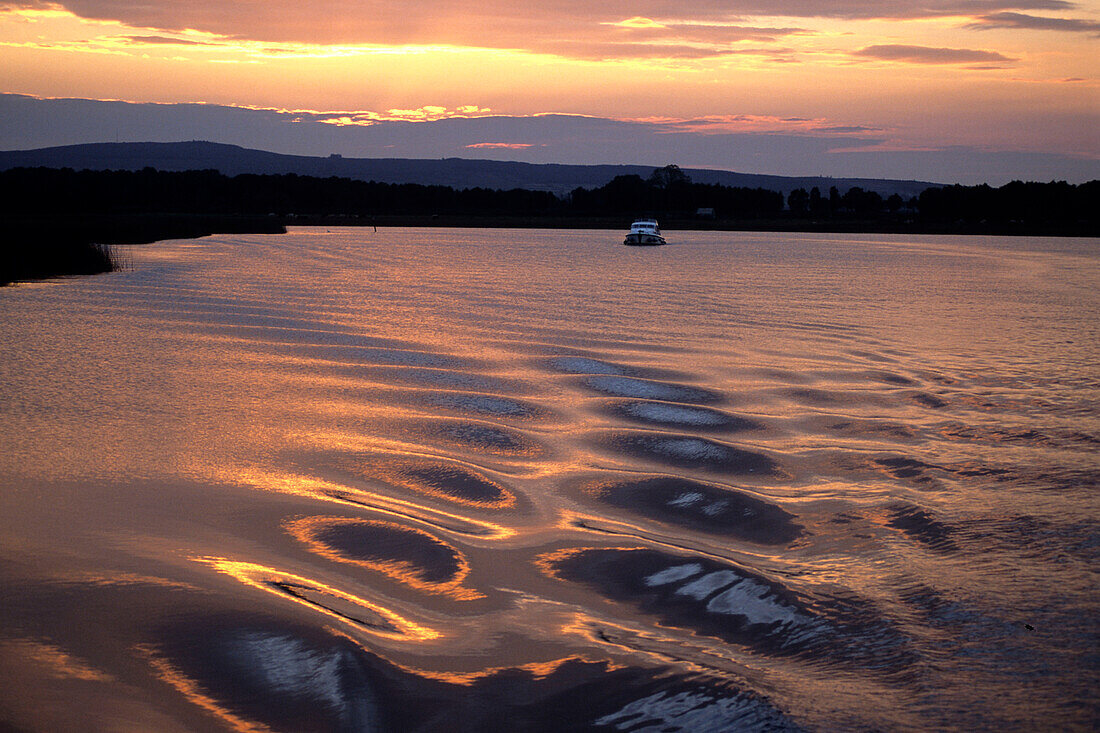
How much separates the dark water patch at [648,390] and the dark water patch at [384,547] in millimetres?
6984

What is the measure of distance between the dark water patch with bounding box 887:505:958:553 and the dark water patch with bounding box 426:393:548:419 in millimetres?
5632

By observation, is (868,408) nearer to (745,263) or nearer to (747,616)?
(747,616)

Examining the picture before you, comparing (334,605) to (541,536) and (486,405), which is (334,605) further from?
(486,405)

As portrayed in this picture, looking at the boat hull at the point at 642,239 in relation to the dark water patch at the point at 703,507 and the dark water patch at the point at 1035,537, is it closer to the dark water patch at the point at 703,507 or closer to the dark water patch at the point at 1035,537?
the dark water patch at the point at 703,507

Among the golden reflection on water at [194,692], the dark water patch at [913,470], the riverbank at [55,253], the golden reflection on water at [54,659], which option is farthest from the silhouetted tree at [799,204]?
the golden reflection on water at [54,659]

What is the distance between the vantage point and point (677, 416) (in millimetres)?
14031

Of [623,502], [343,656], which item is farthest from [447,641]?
[623,502]

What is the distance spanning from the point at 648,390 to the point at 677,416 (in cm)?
197

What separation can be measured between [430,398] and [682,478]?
5456 mm

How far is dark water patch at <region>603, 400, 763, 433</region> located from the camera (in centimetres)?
1355

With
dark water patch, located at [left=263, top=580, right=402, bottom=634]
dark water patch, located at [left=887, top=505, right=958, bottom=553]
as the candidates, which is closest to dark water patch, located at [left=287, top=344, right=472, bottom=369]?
dark water patch, located at [left=887, top=505, right=958, bottom=553]

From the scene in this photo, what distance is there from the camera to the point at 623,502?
1015 cm

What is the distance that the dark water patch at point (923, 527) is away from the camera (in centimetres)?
914

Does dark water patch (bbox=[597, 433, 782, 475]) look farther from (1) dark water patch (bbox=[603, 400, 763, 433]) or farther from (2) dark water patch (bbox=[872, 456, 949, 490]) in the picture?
(2) dark water patch (bbox=[872, 456, 949, 490])
